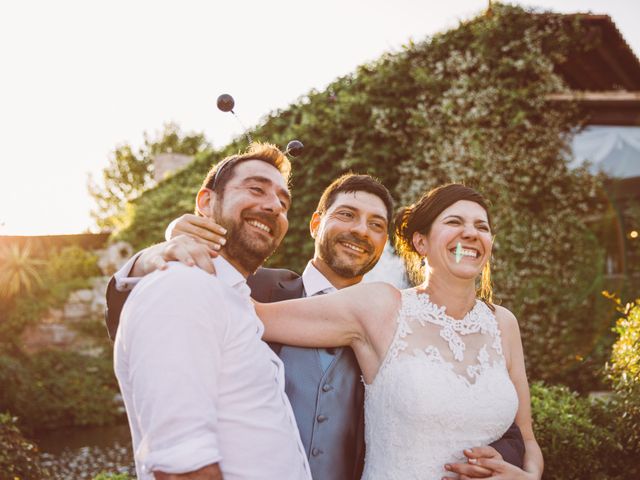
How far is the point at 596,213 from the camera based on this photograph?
840 cm

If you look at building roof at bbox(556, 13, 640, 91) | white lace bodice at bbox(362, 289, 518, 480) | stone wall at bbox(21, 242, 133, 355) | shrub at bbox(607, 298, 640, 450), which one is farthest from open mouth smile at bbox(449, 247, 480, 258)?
stone wall at bbox(21, 242, 133, 355)

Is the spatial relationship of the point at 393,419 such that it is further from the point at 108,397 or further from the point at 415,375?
the point at 108,397

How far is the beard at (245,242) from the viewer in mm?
1980

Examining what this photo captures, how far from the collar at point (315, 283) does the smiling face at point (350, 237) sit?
6 centimetres

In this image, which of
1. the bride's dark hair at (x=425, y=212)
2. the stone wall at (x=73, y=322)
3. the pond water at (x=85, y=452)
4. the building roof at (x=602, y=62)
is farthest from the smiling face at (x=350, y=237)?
the stone wall at (x=73, y=322)

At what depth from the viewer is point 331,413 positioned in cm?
225

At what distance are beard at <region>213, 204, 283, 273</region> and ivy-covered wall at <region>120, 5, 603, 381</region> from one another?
634 centimetres

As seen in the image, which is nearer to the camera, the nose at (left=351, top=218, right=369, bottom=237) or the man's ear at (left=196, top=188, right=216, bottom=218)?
the man's ear at (left=196, top=188, right=216, bottom=218)

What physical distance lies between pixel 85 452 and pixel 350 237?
8.12 meters

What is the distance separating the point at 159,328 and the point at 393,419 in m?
1.31

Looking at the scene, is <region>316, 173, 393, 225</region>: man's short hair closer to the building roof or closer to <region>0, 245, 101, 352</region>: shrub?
the building roof

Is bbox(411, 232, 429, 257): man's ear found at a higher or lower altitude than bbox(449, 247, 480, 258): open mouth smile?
higher

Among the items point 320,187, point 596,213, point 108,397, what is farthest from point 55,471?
point 596,213

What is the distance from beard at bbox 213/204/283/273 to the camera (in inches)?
78.0
